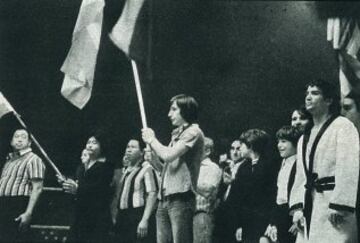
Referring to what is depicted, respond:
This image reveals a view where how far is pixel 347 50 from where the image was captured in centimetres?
552

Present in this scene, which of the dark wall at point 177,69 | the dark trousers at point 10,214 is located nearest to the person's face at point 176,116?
the dark trousers at point 10,214

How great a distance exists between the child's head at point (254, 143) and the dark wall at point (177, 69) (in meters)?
3.33

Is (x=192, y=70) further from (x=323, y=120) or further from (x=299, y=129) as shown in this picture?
(x=323, y=120)

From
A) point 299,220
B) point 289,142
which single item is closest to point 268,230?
point 299,220

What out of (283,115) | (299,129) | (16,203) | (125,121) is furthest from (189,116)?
(125,121)

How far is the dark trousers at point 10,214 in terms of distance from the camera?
7457mm

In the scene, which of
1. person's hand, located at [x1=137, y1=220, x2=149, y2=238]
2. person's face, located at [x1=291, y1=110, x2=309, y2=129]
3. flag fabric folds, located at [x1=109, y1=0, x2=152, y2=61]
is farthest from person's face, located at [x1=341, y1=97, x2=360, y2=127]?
person's hand, located at [x1=137, y1=220, x2=149, y2=238]

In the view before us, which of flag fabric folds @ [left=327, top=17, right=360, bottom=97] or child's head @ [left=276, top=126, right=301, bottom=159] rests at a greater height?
flag fabric folds @ [left=327, top=17, right=360, bottom=97]

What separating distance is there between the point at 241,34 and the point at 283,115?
135cm

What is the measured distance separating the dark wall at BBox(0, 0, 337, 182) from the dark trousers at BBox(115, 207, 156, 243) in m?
2.65

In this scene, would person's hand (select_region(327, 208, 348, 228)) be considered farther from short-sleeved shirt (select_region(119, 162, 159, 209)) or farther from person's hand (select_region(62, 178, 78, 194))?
person's hand (select_region(62, 178, 78, 194))

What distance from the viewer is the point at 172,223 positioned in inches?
219

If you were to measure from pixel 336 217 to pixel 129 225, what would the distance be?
10.8ft

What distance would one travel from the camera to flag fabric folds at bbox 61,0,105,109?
6465 millimetres
